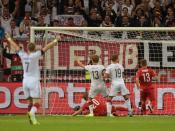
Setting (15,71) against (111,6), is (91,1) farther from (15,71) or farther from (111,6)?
(15,71)

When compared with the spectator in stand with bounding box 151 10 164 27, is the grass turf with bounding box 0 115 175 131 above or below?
below

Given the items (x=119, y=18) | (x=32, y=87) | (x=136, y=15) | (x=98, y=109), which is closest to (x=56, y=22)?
(x=119, y=18)

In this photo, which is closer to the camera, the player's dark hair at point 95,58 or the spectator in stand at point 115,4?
the player's dark hair at point 95,58

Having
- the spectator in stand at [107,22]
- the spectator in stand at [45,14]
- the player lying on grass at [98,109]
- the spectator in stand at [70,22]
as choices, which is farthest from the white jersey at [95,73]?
the spectator in stand at [45,14]

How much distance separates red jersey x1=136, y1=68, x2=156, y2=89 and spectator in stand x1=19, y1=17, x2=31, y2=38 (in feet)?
14.4

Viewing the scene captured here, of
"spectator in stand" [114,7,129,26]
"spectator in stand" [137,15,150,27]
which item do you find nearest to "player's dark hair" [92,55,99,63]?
"spectator in stand" [137,15,150,27]

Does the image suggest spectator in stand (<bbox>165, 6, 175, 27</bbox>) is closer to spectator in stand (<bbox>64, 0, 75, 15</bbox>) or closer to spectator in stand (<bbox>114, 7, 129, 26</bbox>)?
spectator in stand (<bbox>114, 7, 129, 26</bbox>)

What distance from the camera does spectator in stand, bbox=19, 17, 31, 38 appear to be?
22766mm

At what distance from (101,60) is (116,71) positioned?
5.26 feet

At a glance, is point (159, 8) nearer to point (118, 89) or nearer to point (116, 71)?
point (116, 71)

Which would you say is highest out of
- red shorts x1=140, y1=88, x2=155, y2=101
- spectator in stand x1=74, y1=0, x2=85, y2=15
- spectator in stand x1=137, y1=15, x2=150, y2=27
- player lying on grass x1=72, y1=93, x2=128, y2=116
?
spectator in stand x1=74, y1=0, x2=85, y2=15

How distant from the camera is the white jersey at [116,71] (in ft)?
65.2

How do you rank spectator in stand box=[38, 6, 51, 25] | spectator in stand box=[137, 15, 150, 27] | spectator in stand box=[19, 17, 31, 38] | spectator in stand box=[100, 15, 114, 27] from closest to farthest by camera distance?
spectator in stand box=[19, 17, 31, 38] → spectator in stand box=[137, 15, 150, 27] → spectator in stand box=[100, 15, 114, 27] → spectator in stand box=[38, 6, 51, 25]

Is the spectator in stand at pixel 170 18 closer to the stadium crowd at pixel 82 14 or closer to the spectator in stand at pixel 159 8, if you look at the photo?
the stadium crowd at pixel 82 14
